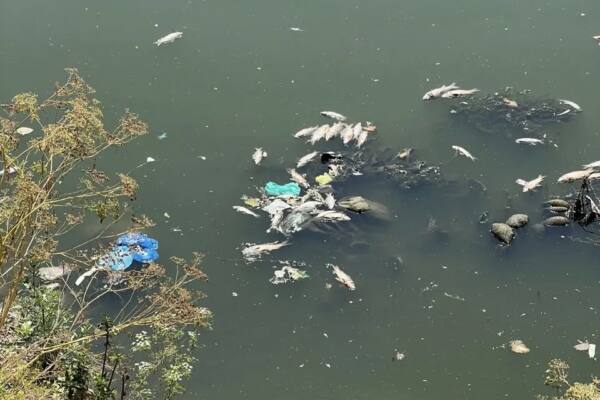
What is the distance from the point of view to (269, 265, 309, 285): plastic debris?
6.01 metres

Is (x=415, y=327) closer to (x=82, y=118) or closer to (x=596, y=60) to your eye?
(x=82, y=118)

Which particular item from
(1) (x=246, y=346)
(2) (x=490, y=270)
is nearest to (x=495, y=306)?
(2) (x=490, y=270)

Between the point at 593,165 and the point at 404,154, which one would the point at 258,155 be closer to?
the point at 404,154

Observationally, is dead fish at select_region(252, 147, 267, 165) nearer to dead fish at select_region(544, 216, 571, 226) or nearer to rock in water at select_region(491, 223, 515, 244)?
rock in water at select_region(491, 223, 515, 244)

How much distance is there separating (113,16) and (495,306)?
5.14 meters

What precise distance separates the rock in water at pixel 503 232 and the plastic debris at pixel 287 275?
160 centimetres

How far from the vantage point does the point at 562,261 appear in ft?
20.4

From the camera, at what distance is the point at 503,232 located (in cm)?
621

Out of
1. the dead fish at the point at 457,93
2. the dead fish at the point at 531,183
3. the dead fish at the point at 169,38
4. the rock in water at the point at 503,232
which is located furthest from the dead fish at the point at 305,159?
the dead fish at the point at 169,38


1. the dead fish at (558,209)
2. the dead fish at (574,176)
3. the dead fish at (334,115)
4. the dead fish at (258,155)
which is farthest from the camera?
the dead fish at (334,115)

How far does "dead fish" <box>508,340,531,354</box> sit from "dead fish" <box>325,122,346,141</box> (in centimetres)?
242

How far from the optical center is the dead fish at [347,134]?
6.92 metres

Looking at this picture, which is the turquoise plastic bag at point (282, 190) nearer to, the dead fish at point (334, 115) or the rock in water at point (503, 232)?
the dead fish at point (334, 115)

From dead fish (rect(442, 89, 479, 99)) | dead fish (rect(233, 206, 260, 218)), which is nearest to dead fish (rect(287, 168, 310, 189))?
dead fish (rect(233, 206, 260, 218))
